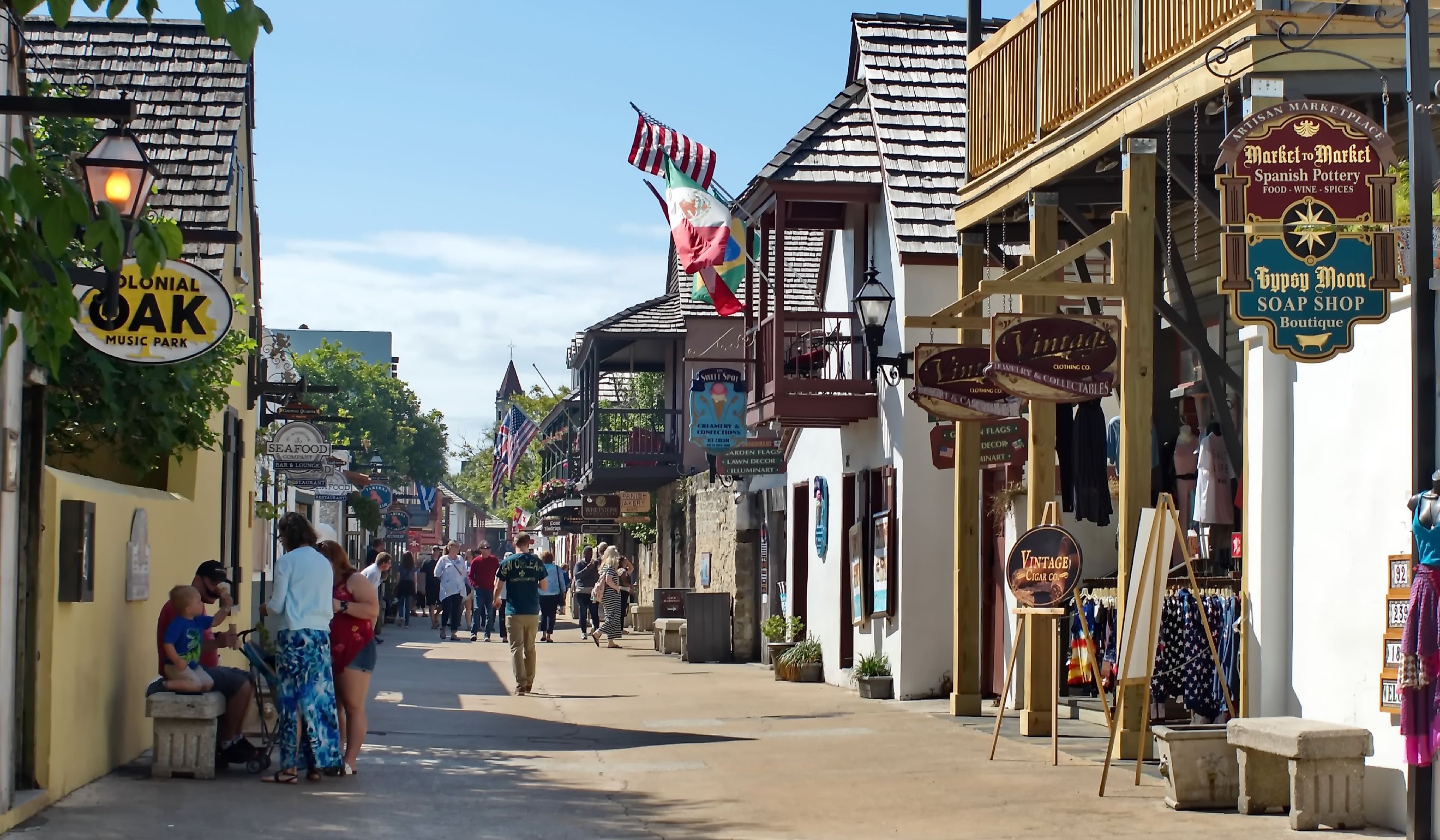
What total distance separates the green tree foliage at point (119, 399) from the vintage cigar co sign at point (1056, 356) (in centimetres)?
540

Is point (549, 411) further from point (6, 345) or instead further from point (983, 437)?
point (6, 345)

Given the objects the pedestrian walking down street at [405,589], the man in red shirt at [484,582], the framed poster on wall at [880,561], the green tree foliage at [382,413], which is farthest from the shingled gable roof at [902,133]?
the green tree foliage at [382,413]

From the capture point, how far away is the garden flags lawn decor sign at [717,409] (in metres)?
25.4

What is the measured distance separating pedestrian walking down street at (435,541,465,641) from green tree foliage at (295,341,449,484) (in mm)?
28503

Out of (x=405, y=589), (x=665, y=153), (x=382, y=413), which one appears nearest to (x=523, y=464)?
(x=382, y=413)

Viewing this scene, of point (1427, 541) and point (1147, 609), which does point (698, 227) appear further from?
point (1427, 541)

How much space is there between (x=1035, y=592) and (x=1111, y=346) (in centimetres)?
185

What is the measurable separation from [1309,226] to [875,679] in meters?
10.2

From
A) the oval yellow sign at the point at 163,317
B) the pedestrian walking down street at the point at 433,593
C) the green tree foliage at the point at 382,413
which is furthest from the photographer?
the green tree foliage at the point at 382,413

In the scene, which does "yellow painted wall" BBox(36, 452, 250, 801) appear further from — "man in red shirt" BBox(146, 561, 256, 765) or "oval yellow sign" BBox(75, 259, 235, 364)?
"oval yellow sign" BBox(75, 259, 235, 364)

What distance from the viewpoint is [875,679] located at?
1833 centimetres

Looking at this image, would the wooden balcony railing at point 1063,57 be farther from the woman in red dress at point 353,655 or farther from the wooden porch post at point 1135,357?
the woman in red dress at point 353,655

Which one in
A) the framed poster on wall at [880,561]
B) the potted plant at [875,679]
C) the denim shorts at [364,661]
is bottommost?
the potted plant at [875,679]

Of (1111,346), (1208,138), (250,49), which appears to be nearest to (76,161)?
(250,49)
